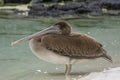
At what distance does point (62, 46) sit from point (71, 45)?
15 cm

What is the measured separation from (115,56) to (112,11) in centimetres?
1491

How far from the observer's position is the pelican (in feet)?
21.8

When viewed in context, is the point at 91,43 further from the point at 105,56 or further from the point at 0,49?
Answer: the point at 0,49

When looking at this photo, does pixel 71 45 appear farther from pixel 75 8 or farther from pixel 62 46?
pixel 75 8

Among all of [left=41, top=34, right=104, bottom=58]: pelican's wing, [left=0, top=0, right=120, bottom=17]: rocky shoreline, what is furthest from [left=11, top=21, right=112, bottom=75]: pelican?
[left=0, top=0, right=120, bottom=17]: rocky shoreline

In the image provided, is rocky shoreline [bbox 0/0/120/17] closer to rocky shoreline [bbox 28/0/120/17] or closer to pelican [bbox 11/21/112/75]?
rocky shoreline [bbox 28/0/120/17]

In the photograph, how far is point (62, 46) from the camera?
6746 millimetres

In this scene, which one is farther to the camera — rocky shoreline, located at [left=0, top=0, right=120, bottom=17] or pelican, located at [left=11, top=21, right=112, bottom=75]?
rocky shoreline, located at [left=0, top=0, right=120, bottom=17]

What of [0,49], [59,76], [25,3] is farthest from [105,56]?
[25,3]

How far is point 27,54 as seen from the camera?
9375 millimetres

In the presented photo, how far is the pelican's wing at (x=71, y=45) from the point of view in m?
6.69

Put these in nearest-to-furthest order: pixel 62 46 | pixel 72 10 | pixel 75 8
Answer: pixel 62 46, pixel 72 10, pixel 75 8

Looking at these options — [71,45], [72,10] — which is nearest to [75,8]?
[72,10]

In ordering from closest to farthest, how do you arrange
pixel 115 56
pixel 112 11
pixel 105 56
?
pixel 105 56 < pixel 115 56 < pixel 112 11
